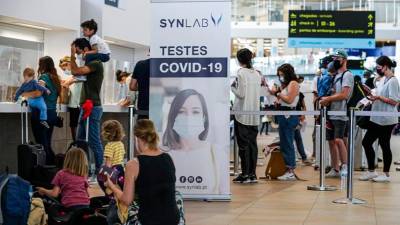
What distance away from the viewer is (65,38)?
11625 mm

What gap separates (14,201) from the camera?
6.05 m

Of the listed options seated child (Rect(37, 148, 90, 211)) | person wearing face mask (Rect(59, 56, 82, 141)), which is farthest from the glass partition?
seated child (Rect(37, 148, 90, 211))

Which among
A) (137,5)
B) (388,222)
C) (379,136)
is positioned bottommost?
(388,222)

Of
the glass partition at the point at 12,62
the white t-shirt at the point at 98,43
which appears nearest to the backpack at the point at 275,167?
the white t-shirt at the point at 98,43

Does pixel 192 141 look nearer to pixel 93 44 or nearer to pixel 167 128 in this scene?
pixel 167 128

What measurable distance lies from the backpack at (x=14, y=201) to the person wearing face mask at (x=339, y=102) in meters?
5.30

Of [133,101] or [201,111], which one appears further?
[133,101]

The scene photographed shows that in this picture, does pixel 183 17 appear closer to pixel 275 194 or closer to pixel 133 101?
pixel 275 194

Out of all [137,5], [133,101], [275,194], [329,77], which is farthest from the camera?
[137,5]

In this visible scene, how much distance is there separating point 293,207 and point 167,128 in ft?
5.04

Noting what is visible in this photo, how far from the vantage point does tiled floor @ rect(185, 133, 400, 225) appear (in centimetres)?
730

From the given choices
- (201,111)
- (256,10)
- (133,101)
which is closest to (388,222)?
(201,111)

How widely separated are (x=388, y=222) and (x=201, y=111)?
2229 millimetres

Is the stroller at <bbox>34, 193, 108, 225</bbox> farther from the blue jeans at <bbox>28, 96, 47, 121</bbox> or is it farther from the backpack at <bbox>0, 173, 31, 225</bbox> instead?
the blue jeans at <bbox>28, 96, 47, 121</bbox>
